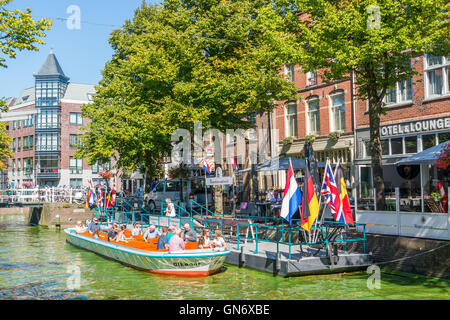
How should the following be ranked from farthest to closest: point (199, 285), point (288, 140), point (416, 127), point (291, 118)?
1. point (291, 118)
2. point (288, 140)
3. point (416, 127)
4. point (199, 285)

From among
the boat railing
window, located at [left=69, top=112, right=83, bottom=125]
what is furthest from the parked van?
window, located at [left=69, top=112, right=83, bottom=125]

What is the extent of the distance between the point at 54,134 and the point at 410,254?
59095 millimetres

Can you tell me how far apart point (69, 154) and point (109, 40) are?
31.3 metres

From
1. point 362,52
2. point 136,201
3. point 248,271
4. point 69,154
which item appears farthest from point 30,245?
point 69,154

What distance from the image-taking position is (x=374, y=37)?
1606 cm

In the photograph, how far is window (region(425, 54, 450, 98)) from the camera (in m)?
22.7

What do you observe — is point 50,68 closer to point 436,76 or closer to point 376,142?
point 436,76

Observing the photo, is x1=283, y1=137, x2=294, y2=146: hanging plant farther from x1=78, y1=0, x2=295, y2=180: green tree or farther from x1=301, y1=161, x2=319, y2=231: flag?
x1=301, y1=161, x2=319, y2=231: flag

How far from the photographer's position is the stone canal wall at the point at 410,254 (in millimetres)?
13695

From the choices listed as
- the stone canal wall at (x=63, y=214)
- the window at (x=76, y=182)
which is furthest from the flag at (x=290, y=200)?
the window at (x=76, y=182)

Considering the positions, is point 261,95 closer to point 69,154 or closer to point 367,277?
point 367,277

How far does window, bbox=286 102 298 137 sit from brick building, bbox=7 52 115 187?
3846 centimetres

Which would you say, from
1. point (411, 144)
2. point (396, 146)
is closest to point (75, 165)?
point (396, 146)
